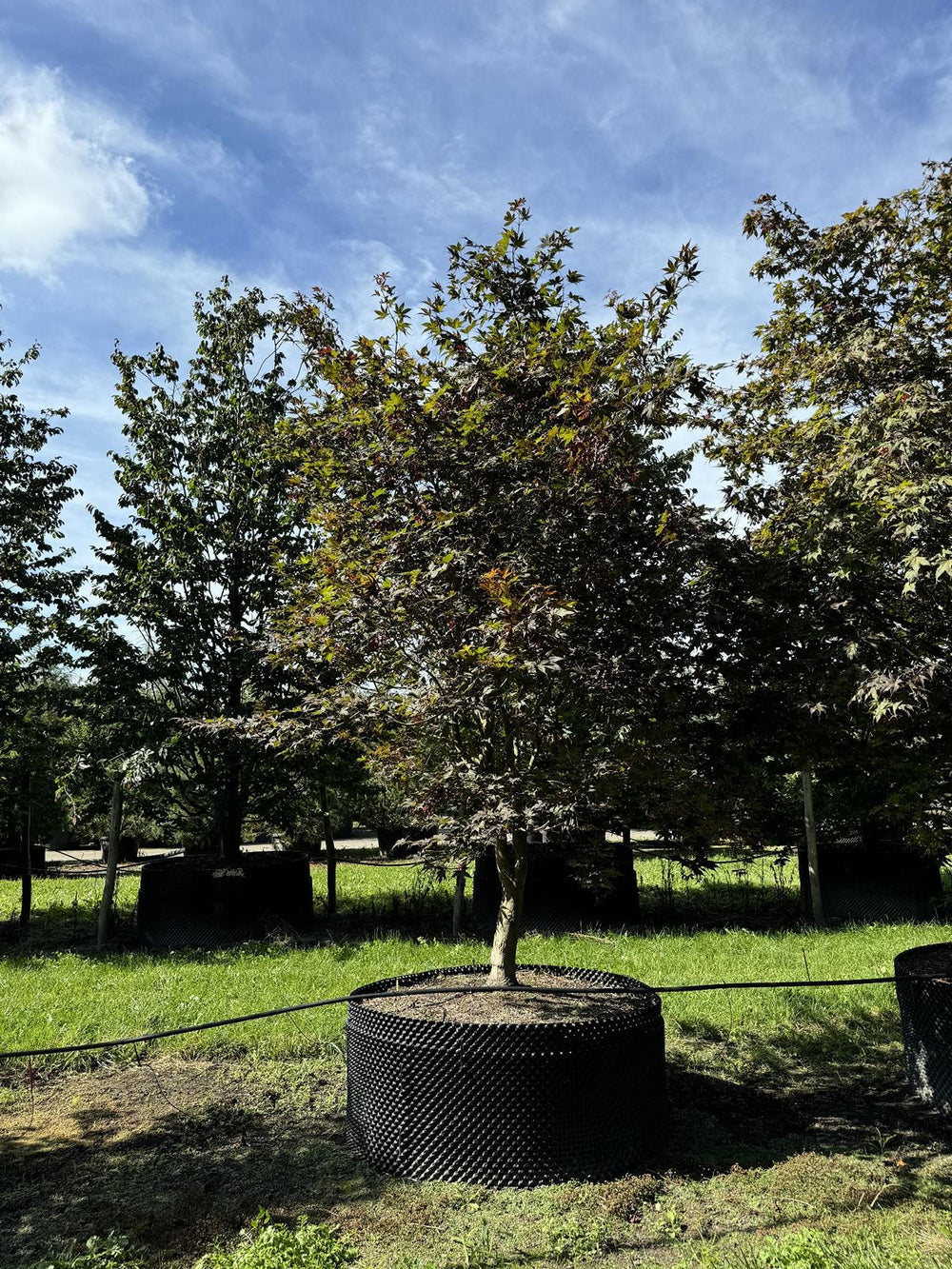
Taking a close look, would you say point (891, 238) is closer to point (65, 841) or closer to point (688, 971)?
point (688, 971)

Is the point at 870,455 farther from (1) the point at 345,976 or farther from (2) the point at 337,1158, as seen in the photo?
(1) the point at 345,976

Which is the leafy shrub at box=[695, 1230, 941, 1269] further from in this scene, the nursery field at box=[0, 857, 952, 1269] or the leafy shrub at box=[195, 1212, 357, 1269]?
the leafy shrub at box=[195, 1212, 357, 1269]

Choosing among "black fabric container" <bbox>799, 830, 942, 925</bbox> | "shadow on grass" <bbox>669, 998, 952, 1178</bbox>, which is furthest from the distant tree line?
"black fabric container" <bbox>799, 830, 942, 925</bbox>

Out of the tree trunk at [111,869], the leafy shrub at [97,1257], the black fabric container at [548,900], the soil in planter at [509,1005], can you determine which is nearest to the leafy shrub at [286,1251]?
the leafy shrub at [97,1257]

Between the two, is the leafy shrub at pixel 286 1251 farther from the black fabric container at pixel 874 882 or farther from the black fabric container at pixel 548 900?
the black fabric container at pixel 874 882

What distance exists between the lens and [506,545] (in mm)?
4227

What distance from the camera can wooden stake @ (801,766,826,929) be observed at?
9484 millimetres

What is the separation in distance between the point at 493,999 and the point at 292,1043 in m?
1.57

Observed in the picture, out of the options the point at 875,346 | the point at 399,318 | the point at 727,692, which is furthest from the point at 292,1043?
the point at 875,346

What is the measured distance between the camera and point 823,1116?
14.3ft

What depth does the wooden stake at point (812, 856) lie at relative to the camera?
9.48 metres

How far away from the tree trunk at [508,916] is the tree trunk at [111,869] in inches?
216

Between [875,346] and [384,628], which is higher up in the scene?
[875,346]

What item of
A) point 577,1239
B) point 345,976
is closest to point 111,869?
point 345,976
